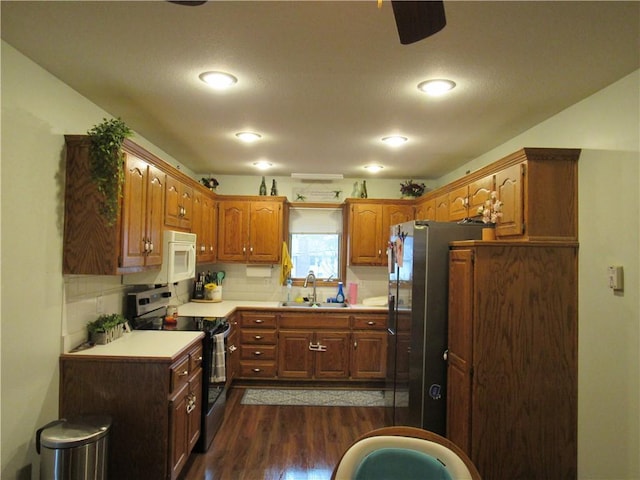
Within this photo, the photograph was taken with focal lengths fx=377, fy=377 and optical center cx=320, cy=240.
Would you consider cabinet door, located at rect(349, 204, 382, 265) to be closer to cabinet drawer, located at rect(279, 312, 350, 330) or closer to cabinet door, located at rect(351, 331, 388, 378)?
cabinet drawer, located at rect(279, 312, 350, 330)

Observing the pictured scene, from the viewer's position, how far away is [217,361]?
9.93 feet

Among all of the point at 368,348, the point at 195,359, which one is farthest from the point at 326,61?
the point at 368,348

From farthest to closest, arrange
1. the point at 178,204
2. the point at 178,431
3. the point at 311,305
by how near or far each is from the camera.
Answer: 1. the point at 311,305
2. the point at 178,204
3. the point at 178,431

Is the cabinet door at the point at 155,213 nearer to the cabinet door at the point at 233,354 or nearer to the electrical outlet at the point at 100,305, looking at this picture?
the electrical outlet at the point at 100,305

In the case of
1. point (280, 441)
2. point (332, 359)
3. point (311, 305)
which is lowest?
point (280, 441)

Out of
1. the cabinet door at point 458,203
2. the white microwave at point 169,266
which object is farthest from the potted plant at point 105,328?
the cabinet door at point 458,203

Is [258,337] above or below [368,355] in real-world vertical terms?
above

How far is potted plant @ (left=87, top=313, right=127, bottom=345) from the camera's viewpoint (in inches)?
96.4

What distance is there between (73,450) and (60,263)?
1.01m

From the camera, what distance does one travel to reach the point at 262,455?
2.87m

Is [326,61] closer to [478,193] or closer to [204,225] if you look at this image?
[478,193]

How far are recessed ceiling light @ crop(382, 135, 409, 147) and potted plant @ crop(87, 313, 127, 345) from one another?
249cm

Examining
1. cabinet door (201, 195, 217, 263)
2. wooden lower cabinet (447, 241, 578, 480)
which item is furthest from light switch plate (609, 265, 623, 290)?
cabinet door (201, 195, 217, 263)

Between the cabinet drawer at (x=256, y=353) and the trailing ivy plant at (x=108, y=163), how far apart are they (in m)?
2.44
